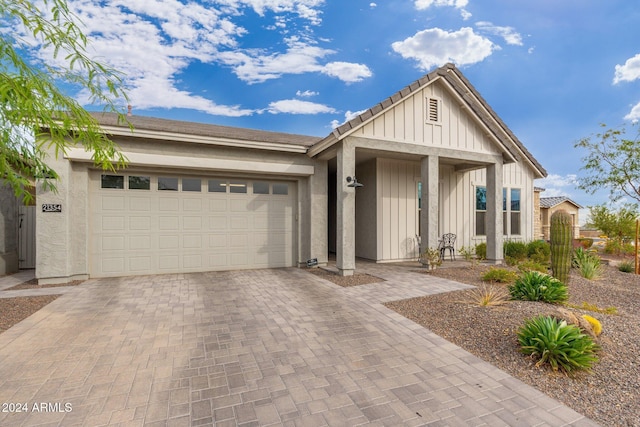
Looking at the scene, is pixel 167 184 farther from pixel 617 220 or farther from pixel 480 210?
pixel 617 220

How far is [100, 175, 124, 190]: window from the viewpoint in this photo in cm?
716

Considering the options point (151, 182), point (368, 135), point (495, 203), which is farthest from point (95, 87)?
point (495, 203)

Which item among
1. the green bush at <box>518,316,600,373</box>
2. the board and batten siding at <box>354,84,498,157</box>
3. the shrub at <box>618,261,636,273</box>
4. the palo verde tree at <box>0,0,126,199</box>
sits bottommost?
the shrub at <box>618,261,636,273</box>

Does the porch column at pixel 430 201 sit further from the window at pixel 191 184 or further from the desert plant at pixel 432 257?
the window at pixel 191 184

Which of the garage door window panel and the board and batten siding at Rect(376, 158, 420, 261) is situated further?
the board and batten siding at Rect(376, 158, 420, 261)

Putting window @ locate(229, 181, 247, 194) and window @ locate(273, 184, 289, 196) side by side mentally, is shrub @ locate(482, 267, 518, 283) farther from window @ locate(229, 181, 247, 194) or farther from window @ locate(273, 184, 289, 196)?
window @ locate(229, 181, 247, 194)

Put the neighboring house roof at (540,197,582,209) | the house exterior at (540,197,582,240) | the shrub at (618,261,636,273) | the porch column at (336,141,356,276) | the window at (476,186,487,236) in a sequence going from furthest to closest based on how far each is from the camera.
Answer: the neighboring house roof at (540,197,582,209) < the house exterior at (540,197,582,240) < the window at (476,186,487,236) < the shrub at (618,261,636,273) < the porch column at (336,141,356,276)

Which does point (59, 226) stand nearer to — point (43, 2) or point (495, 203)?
point (43, 2)

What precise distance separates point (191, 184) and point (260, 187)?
194 cm

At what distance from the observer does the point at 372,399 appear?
2.44 metres

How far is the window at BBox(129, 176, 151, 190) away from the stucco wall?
3518 mm

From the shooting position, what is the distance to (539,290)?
4832 mm

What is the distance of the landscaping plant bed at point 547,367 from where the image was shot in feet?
8.07

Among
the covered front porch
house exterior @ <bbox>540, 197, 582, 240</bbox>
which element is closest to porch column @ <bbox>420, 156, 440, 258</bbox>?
the covered front porch
